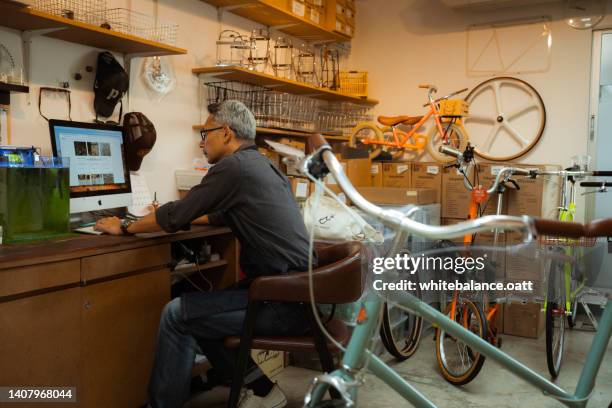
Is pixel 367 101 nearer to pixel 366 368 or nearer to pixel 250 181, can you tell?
pixel 250 181

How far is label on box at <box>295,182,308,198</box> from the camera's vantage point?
376cm

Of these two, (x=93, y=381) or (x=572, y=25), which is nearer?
(x=93, y=381)

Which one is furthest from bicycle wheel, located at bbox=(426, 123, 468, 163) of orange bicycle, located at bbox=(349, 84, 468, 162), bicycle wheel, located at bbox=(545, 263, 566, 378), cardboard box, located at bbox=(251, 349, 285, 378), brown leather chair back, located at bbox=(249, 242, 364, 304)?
brown leather chair back, located at bbox=(249, 242, 364, 304)

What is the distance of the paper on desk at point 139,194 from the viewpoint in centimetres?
289

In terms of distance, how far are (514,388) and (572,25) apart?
285 cm

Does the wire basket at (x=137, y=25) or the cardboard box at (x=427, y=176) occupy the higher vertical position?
the wire basket at (x=137, y=25)

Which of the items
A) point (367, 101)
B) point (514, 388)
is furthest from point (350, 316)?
point (367, 101)

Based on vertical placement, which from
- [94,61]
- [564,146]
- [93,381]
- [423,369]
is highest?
[94,61]

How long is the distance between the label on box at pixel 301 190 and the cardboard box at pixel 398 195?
53cm

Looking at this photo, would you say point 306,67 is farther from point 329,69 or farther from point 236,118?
point 236,118

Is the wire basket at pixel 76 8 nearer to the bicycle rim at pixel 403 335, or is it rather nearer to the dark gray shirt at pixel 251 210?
the dark gray shirt at pixel 251 210

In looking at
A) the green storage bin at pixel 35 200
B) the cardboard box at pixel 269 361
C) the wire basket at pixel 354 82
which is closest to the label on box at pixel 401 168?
the wire basket at pixel 354 82

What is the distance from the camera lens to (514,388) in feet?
9.65

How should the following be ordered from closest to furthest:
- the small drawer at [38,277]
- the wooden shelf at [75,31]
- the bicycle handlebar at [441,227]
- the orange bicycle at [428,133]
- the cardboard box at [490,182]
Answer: the bicycle handlebar at [441,227] → the small drawer at [38,277] → the wooden shelf at [75,31] → the cardboard box at [490,182] → the orange bicycle at [428,133]
